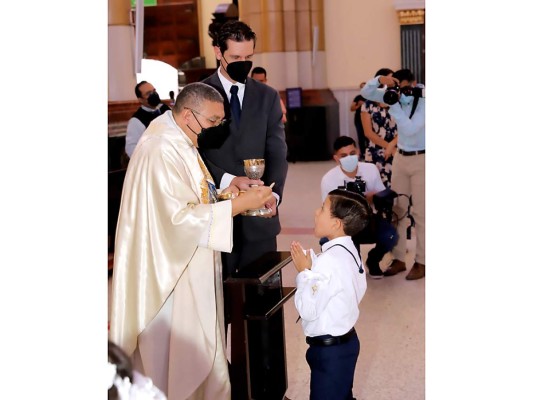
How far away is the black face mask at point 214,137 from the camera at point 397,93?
269 cm

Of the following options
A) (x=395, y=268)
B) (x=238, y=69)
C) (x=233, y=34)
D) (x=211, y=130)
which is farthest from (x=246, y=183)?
(x=395, y=268)

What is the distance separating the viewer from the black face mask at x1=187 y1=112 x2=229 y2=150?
13.6ft

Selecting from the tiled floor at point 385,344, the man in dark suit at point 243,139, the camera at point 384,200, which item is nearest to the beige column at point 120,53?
the tiled floor at point 385,344

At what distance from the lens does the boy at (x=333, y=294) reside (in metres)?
3.56

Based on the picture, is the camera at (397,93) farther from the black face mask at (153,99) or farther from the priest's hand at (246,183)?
the priest's hand at (246,183)

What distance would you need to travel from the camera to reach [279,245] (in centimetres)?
862

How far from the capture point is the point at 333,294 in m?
3.57

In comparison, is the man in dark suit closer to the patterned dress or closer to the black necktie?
the black necktie

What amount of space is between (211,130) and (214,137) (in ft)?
0.48
